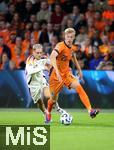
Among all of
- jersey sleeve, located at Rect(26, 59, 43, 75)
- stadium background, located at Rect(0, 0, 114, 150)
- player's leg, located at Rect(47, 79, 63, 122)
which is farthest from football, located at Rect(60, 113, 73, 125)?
jersey sleeve, located at Rect(26, 59, 43, 75)

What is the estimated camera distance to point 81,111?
64.1 feet

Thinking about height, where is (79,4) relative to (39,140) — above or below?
above

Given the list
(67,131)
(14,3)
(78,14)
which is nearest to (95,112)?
(67,131)

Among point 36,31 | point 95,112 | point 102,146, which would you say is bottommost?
point 102,146

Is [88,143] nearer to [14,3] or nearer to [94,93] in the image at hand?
[94,93]

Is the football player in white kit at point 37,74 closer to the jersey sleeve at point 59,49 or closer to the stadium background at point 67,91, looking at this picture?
the jersey sleeve at point 59,49

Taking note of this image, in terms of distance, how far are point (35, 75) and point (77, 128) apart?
2.13 meters

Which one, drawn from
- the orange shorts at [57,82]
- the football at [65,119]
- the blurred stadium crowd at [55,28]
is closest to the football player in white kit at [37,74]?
the orange shorts at [57,82]

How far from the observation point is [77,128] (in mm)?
13859

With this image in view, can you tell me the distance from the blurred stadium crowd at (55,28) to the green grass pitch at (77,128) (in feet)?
5.79

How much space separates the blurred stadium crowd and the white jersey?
4873 mm

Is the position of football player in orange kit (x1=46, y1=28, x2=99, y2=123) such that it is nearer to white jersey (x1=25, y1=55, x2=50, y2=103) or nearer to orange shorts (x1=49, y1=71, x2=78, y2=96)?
orange shorts (x1=49, y1=71, x2=78, y2=96)

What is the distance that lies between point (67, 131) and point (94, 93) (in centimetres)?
693

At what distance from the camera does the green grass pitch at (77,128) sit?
11.0 meters
